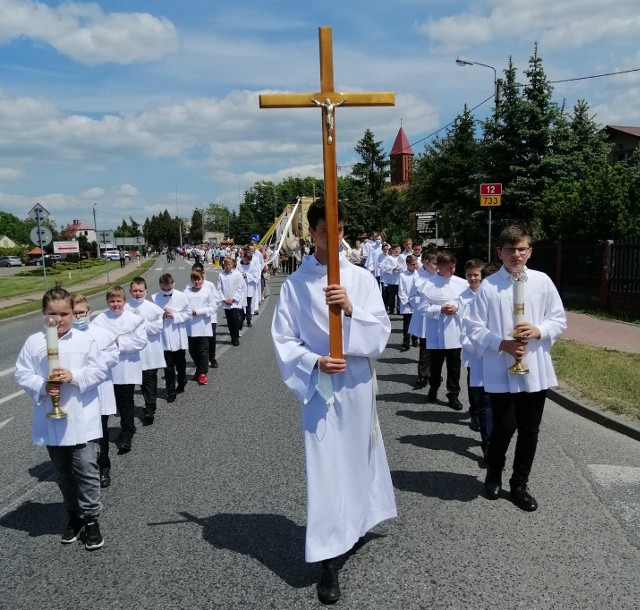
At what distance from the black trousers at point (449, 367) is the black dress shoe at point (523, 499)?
118 inches

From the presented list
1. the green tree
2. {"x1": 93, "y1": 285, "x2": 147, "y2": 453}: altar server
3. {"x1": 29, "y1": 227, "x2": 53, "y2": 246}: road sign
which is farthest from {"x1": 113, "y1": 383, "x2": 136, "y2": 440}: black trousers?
the green tree

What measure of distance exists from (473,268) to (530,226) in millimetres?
17080

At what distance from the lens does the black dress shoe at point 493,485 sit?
15.4 feet

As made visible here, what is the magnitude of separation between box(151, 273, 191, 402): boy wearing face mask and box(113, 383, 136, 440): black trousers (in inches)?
74.9

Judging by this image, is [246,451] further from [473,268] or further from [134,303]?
[473,268]

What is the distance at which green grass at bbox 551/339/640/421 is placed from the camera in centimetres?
713

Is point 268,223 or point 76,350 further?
point 268,223

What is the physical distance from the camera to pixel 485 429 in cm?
559

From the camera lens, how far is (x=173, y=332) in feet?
26.9

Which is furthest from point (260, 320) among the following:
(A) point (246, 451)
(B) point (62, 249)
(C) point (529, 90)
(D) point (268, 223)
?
Result: (D) point (268, 223)

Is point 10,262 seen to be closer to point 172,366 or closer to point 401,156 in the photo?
point 401,156

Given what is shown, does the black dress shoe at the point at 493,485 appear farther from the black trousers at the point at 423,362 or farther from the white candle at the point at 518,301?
the black trousers at the point at 423,362

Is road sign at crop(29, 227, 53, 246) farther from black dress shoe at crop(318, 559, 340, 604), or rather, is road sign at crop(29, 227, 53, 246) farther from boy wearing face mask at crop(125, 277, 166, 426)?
black dress shoe at crop(318, 559, 340, 604)

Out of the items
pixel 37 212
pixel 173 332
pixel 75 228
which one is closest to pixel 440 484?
pixel 173 332
